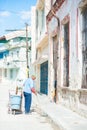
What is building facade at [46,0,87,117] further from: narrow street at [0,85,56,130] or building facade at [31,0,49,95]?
building facade at [31,0,49,95]

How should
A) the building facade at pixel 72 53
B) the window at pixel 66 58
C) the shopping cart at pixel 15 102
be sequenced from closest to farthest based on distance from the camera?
the building facade at pixel 72 53 < the shopping cart at pixel 15 102 < the window at pixel 66 58

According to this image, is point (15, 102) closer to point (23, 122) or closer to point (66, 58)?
point (23, 122)

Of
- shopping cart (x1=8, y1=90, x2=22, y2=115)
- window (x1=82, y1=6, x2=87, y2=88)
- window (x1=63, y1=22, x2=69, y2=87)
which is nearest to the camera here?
window (x1=82, y1=6, x2=87, y2=88)

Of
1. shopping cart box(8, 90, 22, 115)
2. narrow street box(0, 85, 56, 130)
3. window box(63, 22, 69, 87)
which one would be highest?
window box(63, 22, 69, 87)

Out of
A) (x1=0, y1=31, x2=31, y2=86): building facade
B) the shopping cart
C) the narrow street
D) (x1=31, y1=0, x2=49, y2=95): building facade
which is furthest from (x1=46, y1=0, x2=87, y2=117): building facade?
(x1=0, y1=31, x2=31, y2=86): building facade

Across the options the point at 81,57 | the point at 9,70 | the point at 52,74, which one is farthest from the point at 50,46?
the point at 9,70

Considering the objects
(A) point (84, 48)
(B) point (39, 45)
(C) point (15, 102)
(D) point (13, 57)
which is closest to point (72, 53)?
(A) point (84, 48)

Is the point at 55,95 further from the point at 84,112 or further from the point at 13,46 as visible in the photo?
the point at 13,46

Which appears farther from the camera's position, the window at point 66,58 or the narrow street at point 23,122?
the window at point 66,58

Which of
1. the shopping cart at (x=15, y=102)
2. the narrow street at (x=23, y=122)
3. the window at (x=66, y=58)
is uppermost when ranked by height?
the window at (x=66, y=58)

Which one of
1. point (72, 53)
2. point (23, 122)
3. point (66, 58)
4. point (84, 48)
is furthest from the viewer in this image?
point (66, 58)

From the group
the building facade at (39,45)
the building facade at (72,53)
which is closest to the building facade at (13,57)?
the building facade at (39,45)

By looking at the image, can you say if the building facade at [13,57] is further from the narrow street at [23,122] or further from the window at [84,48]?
the window at [84,48]

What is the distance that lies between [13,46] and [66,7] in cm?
4469
